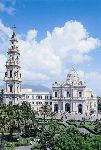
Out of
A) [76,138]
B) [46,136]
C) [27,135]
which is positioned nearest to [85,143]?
[76,138]

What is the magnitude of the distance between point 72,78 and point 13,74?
3820 centimetres

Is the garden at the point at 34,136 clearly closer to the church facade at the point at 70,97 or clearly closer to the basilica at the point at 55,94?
the basilica at the point at 55,94

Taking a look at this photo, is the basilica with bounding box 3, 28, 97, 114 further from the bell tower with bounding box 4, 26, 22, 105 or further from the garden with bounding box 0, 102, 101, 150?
the garden with bounding box 0, 102, 101, 150

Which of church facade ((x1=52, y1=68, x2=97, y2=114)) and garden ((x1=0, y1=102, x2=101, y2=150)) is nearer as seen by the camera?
garden ((x1=0, y1=102, x2=101, y2=150))

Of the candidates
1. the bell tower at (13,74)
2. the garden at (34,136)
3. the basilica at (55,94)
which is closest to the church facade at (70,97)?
the basilica at (55,94)

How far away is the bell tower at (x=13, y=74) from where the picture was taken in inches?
5054

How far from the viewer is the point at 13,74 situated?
424ft

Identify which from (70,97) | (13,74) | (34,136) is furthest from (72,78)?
(34,136)

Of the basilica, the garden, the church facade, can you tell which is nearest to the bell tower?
the basilica

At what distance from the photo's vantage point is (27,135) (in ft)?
285

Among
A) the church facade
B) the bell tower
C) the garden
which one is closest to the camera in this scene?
the garden

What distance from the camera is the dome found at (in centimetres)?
15912

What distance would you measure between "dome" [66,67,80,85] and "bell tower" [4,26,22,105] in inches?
1306

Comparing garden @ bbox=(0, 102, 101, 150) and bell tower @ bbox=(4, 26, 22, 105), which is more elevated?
bell tower @ bbox=(4, 26, 22, 105)
